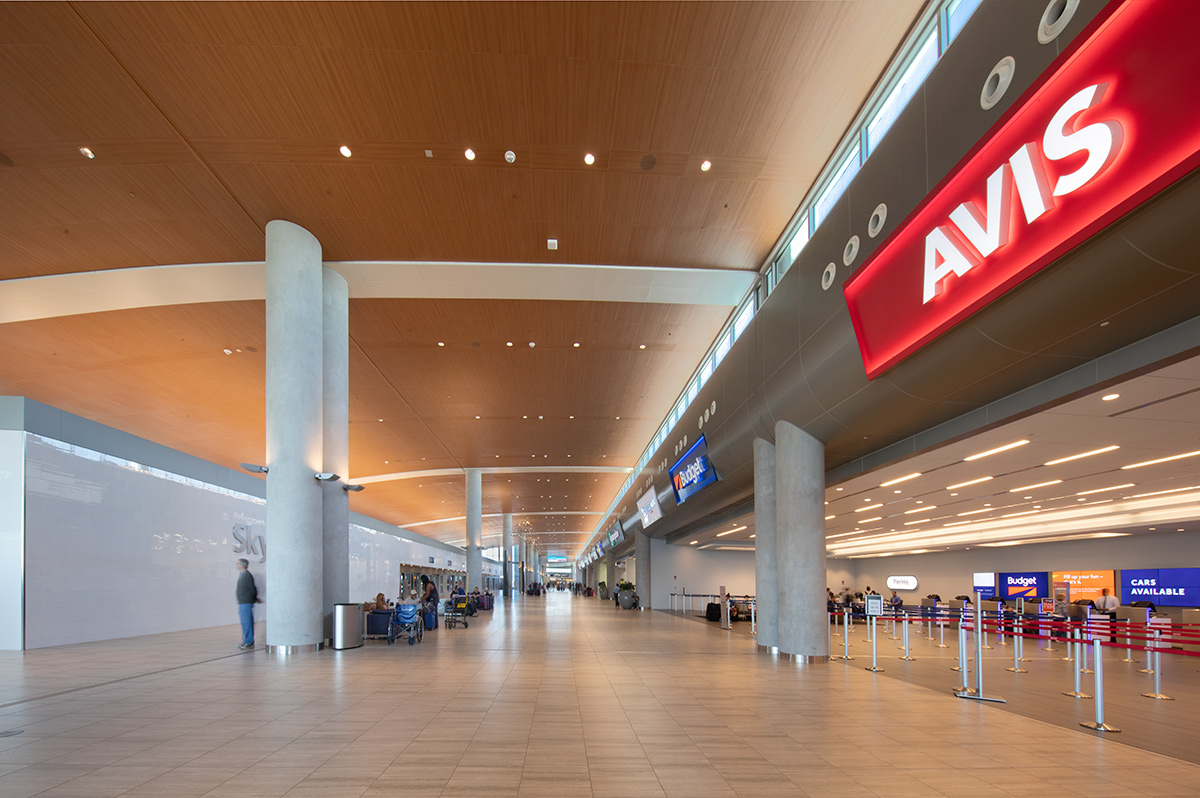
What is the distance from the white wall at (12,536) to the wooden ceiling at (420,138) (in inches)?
160

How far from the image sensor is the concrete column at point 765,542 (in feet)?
43.3

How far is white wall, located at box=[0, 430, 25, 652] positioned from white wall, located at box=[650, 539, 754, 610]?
27167 millimetres

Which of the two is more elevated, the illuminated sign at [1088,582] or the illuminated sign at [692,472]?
the illuminated sign at [692,472]

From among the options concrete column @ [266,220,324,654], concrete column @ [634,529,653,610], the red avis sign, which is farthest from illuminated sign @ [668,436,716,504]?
concrete column @ [634,529,653,610]

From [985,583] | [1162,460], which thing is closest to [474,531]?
[985,583]

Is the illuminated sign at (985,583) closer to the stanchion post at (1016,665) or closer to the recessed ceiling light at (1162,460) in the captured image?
the stanchion post at (1016,665)

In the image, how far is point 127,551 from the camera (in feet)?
46.5

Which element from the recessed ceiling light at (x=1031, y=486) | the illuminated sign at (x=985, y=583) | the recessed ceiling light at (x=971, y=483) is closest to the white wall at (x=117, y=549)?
the recessed ceiling light at (x=971, y=483)

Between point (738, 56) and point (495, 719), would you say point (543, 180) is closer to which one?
point (738, 56)

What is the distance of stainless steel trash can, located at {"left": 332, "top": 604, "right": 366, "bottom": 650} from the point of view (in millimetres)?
12406

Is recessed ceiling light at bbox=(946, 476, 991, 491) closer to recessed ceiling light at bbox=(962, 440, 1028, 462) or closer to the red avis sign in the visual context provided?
recessed ceiling light at bbox=(962, 440, 1028, 462)

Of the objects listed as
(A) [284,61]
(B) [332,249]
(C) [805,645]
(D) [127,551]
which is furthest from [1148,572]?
(D) [127,551]

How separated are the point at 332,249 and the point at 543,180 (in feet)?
16.5

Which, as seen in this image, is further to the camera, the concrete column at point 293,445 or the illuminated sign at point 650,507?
the illuminated sign at point 650,507
